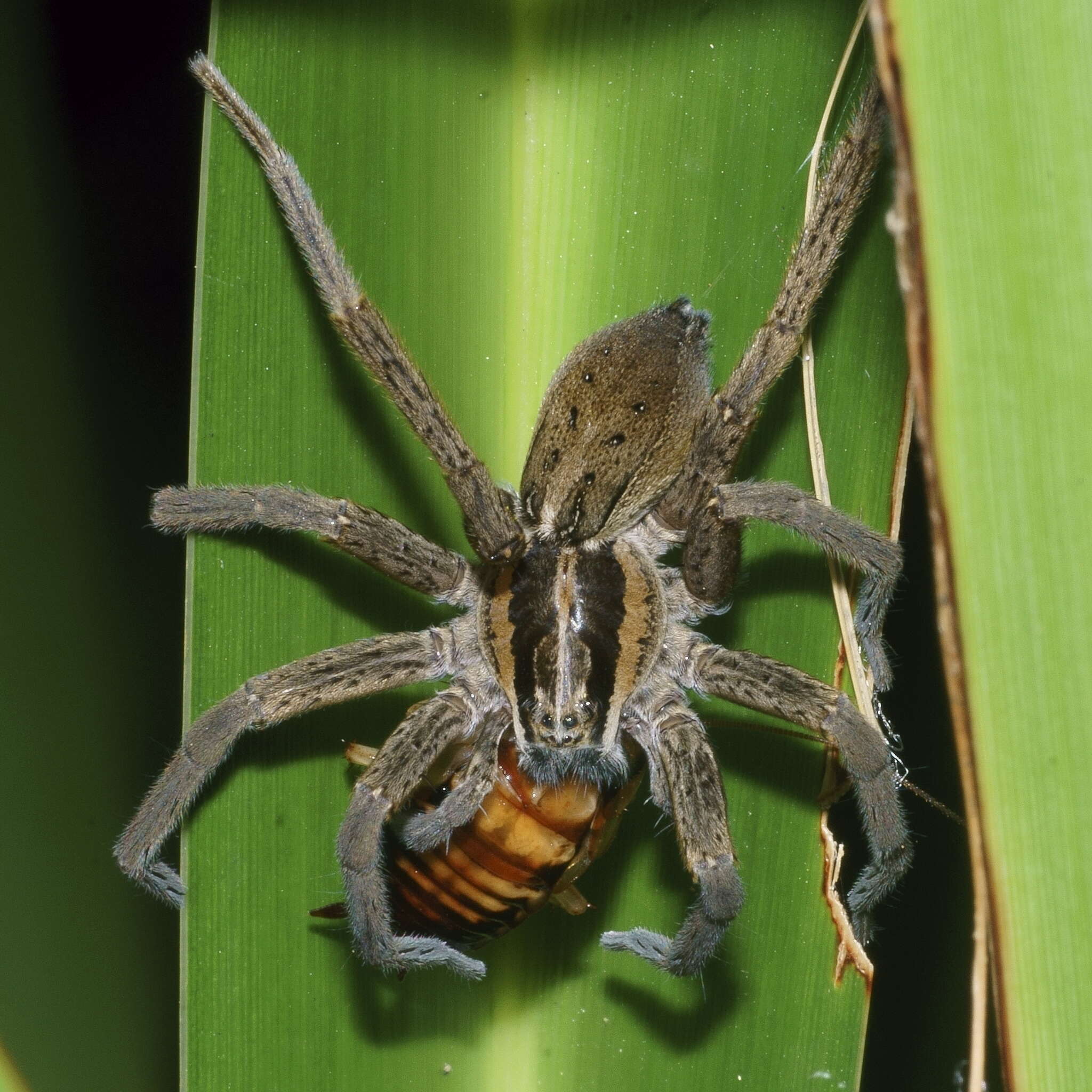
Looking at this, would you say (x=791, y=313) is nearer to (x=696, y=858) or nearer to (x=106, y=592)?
(x=696, y=858)

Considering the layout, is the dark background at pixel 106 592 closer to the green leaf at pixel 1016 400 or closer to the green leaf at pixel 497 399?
the green leaf at pixel 497 399

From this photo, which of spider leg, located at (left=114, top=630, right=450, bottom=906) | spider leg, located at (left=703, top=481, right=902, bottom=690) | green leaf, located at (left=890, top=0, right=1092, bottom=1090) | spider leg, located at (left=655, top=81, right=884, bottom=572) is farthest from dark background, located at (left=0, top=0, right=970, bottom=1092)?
green leaf, located at (left=890, top=0, right=1092, bottom=1090)

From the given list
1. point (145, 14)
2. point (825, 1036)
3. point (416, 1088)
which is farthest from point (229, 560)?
point (145, 14)

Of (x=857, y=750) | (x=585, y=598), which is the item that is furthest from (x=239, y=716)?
(x=857, y=750)

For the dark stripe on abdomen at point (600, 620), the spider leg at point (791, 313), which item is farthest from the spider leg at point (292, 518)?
→ the spider leg at point (791, 313)

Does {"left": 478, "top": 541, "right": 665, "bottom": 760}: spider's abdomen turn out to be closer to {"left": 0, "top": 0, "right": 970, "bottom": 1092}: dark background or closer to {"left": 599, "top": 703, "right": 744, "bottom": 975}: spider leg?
{"left": 599, "top": 703, "right": 744, "bottom": 975}: spider leg

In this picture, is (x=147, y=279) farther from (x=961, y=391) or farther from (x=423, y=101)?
(x=961, y=391)
